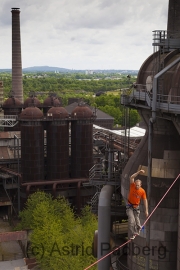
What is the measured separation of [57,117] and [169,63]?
85.5ft

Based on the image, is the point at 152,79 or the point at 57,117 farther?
the point at 57,117

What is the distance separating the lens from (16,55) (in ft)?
245

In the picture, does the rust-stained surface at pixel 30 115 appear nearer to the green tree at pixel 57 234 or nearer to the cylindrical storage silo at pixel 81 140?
the cylindrical storage silo at pixel 81 140

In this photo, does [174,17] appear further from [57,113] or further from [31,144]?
[31,144]

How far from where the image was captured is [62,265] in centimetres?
2692

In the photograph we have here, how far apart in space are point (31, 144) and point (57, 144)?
9.37 feet

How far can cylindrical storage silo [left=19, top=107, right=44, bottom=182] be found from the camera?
41906mm

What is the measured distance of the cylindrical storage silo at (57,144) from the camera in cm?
4316

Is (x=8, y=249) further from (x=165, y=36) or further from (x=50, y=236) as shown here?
(x=165, y=36)

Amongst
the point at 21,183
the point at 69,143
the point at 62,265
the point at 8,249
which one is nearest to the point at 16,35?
the point at 69,143

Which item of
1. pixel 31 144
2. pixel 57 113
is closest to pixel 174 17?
pixel 57 113

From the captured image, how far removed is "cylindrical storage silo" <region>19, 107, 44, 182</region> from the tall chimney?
112 feet

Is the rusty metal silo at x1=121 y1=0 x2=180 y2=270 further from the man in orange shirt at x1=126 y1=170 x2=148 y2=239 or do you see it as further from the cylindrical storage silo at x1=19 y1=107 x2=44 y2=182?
the cylindrical storage silo at x1=19 y1=107 x2=44 y2=182

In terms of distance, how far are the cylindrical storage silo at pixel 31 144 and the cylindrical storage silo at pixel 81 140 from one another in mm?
3734
